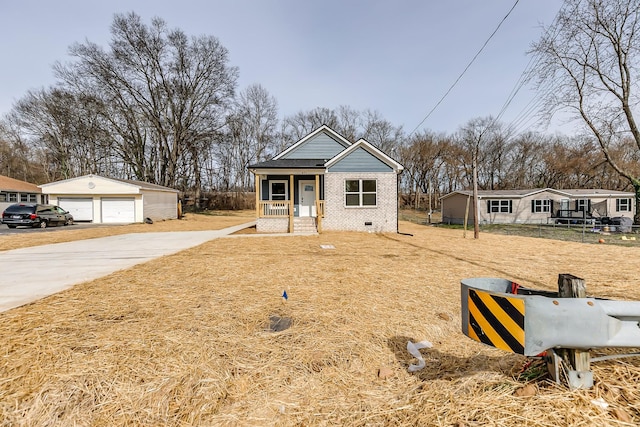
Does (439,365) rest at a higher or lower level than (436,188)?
lower

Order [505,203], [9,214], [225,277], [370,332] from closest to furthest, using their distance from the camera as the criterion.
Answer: [370,332] < [225,277] < [9,214] < [505,203]

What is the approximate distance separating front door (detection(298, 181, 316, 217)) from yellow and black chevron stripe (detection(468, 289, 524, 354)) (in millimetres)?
13783

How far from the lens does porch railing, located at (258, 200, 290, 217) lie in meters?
14.1

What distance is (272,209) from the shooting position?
1436 cm

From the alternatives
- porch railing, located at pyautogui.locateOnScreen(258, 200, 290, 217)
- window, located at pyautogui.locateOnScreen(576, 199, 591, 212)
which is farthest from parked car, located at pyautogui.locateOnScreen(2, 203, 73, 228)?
window, located at pyautogui.locateOnScreen(576, 199, 591, 212)

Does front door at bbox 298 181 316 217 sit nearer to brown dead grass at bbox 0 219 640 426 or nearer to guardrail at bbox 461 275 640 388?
brown dead grass at bbox 0 219 640 426

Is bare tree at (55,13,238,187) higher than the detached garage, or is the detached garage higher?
bare tree at (55,13,238,187)

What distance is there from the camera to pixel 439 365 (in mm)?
2393

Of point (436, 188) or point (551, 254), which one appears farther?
point (436, 188)

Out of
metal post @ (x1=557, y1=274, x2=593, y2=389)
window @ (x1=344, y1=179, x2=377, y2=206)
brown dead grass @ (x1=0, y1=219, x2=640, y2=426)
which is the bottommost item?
brown dead grass @ (x1=0, y1=219, x2=640, y2=426)

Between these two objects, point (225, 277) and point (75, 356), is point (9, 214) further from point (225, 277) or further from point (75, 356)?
point (75, 356)

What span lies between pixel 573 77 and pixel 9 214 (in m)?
38.2

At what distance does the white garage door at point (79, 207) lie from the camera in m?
22.2

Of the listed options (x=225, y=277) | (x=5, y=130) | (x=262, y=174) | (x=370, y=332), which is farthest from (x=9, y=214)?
(x=5, y=130)
